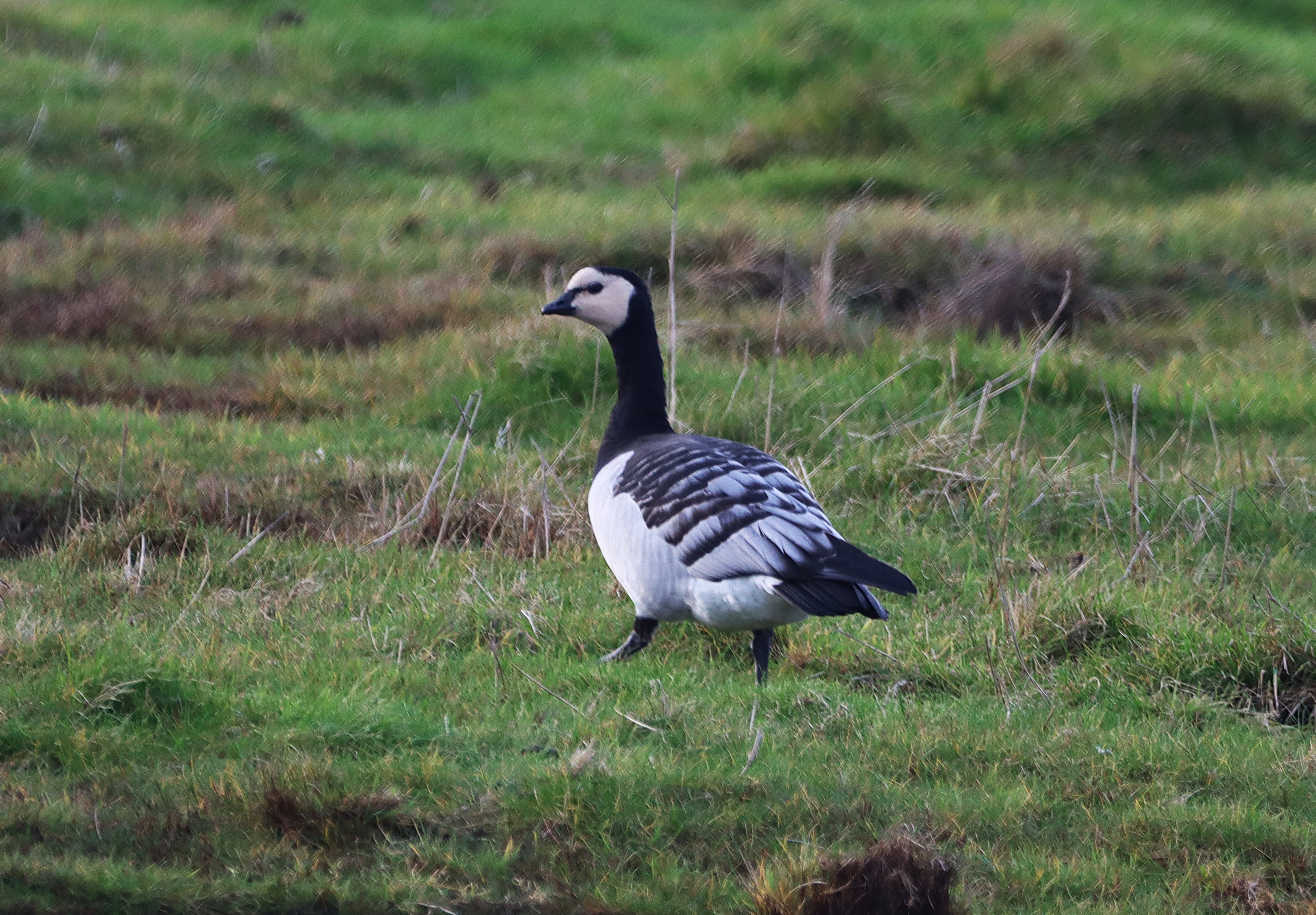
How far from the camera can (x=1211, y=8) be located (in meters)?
18.8

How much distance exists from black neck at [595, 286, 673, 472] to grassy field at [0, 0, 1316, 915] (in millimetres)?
533

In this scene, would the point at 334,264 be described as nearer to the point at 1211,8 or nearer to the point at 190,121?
the point at 190,121

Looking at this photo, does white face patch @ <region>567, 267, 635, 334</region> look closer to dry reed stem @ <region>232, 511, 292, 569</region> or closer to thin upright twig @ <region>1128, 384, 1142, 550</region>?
dry reed stem @ <region>232, 511, 292, 569</region>

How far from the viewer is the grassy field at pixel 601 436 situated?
4402mm

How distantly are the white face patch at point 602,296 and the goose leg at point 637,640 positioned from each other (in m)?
1.54

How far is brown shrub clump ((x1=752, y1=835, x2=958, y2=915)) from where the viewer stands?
3.85 meters

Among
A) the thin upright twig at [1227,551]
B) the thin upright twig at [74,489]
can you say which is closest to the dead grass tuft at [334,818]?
the thin upright twig at [74,489]

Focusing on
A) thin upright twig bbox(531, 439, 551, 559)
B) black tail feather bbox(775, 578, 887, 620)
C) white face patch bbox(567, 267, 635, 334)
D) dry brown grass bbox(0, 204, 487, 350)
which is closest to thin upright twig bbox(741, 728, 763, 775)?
black tail feather bbox(775, 578, 887, 620)

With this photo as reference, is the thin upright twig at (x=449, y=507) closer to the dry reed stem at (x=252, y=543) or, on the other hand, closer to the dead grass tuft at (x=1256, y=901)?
the dry reed stem at (x=252, y=543)

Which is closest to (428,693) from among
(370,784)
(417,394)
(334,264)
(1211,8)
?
(370,784)

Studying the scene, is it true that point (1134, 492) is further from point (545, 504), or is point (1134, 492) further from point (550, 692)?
point (550, 692)

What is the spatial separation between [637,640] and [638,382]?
1342 mm

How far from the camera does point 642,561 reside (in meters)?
5.57

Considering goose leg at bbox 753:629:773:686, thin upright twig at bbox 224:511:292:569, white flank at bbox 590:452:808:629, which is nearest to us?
white flank at bbox 590:452:808:629
